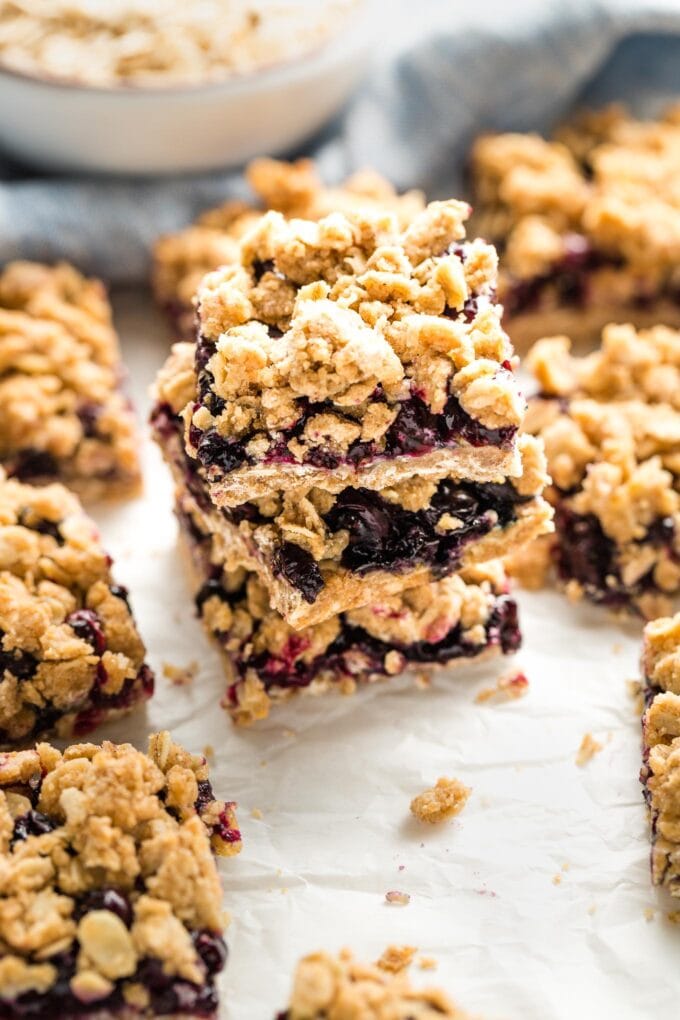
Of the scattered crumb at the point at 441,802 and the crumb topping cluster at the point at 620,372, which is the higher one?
the crumb topping cluster at the point at 620,372

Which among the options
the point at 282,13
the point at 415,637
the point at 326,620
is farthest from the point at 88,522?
the point at 282,13

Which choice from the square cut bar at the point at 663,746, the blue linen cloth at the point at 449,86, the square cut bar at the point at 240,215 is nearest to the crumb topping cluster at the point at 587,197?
the blue linen cloth at the point at 449,86

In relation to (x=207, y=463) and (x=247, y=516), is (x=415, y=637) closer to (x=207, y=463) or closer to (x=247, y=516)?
(x=247, y=516)

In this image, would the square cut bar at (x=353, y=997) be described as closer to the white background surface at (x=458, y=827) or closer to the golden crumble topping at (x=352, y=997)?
the golden crumble topping at (x=352, y=997)

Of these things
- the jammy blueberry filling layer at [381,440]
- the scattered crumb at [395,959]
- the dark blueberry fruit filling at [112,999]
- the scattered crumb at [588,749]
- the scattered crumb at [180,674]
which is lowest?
the scattered crumb at [395,959]

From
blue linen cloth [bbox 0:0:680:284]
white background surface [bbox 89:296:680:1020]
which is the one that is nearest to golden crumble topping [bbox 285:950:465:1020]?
white background surface [bbox 89:296:680:1020]

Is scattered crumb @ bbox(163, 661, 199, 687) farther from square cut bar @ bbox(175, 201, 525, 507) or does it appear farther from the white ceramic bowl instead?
the white ceramic bowl

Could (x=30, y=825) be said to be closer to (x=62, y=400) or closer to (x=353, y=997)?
(x=353, y=997)
